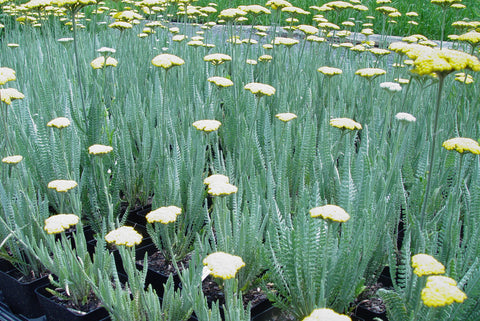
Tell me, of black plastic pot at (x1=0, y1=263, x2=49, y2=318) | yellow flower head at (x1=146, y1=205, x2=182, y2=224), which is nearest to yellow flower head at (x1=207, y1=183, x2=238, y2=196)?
yellow flower head at (x1=146, y1=205, x2=182, y2=224)

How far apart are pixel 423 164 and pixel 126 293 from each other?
1171 mm

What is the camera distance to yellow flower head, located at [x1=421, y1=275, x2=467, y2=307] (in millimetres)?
747

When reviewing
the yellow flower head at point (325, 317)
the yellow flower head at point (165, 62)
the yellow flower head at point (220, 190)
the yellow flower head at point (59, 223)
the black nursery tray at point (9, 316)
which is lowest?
the black nursery tray at point (9, 316)

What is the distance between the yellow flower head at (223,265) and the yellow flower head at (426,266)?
0.34m

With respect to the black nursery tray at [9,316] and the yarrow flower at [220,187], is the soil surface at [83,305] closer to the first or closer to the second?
the black nursery tray at [9,316]

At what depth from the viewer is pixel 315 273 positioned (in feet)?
3.91

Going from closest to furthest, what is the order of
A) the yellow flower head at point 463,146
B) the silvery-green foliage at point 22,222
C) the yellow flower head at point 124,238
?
1. the yellow flower head at point 124,238
2. the yellow flower head at point 463,146
3. the silvery-green foliage at point 22,222

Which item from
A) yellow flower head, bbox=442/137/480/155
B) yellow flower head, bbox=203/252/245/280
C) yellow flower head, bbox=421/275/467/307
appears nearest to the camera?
yellow flower head, bbox=421/275/467/307

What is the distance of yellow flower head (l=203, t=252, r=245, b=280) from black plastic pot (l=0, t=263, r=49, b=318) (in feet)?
2.50

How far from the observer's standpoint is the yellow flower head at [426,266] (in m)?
0.84

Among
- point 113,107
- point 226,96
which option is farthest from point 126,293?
point 226,96

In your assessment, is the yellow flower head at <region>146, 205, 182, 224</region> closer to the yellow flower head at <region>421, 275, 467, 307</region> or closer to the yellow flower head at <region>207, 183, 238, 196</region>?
the yellow flower head at <region>207, 183, 238, 196</region>

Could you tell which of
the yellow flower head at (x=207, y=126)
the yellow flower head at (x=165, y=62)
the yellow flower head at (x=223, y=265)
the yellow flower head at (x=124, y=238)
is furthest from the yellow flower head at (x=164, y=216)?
the yellow flower head at (x=165, y=62)

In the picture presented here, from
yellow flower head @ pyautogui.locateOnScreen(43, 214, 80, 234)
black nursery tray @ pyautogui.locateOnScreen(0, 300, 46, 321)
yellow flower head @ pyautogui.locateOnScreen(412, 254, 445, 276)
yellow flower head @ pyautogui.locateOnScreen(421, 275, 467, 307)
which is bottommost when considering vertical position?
black nursery tray @ pyautogui.locateOnScreen(0, 300, 46, 321)
